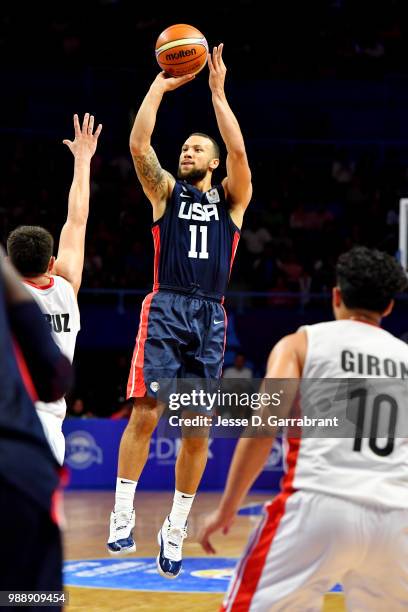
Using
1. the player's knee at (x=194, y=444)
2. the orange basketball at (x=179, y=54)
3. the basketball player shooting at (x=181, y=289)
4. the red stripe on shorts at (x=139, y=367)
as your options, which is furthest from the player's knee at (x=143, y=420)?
the orange basketball at (x=179, y=54)

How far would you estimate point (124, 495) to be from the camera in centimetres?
662

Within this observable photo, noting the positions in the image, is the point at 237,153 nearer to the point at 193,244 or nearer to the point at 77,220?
the point at 193,244

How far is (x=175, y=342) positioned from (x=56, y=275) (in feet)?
3.91

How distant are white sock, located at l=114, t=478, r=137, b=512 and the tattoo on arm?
6.80ft

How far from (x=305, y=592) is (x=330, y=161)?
633 inches

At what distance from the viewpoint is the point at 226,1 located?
64.9 ft

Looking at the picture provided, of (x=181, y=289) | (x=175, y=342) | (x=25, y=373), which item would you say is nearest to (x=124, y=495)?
(x=175, y=342)

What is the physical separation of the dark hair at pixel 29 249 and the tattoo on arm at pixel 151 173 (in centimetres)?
169

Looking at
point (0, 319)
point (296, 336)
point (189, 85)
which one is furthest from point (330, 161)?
point (0, 319)

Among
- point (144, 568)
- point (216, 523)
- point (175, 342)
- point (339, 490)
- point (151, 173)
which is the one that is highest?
point (151, 173)

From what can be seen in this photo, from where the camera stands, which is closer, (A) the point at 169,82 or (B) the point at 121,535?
(B) the point at 121,535

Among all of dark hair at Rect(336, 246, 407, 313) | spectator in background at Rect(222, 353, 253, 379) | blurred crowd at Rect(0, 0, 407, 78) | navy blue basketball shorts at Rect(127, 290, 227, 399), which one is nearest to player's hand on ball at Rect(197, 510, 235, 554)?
dark hair at Rect(336, 246, 407, 313)

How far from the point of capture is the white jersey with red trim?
223 inches

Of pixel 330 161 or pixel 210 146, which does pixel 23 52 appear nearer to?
pixel 330 161
